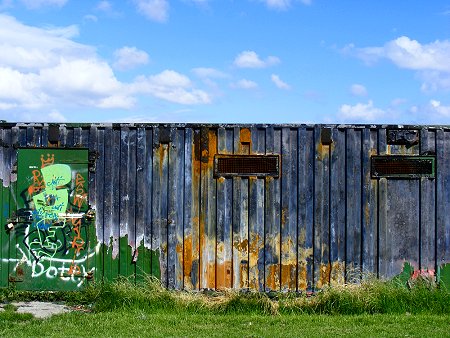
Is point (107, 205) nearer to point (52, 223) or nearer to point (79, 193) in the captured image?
point (79, 193)

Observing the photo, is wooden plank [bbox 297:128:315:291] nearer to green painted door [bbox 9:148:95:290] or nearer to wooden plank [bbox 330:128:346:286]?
wooden plank [bbox 330:128:346:286]

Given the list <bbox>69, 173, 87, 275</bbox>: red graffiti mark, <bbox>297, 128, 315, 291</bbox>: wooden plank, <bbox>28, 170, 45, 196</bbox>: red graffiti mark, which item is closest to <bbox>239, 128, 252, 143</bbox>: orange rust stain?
Answer: <bbox>297, 128, 315, 291</bbox>: wooden plank

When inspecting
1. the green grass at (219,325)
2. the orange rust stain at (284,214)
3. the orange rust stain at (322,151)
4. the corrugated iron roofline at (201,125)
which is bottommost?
the green grass at (219,325)

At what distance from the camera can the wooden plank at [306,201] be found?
10203mm

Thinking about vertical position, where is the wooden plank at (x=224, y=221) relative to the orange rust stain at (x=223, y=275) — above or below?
above

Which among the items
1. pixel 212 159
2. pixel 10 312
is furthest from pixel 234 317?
pixel 10 312

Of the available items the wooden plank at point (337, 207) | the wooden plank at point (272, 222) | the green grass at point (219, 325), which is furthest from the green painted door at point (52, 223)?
the wooden plank at point (337, 207)

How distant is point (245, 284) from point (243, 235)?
823 millimetres

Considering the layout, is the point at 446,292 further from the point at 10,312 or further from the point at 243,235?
the point at 10,312

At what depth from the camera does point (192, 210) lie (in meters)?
10.2

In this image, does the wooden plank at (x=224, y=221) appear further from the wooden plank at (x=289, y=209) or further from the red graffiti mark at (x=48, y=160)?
the red graffiti mark at (x=48, y=160)

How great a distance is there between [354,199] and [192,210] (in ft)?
9.15

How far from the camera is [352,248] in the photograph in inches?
404

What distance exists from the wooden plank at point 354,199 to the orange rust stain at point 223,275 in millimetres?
2026
